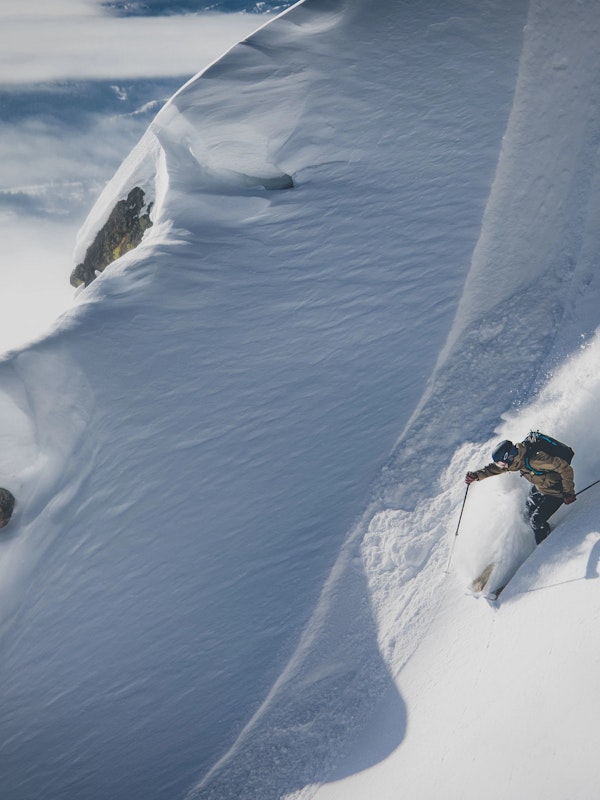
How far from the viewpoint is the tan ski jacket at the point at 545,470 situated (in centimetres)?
443

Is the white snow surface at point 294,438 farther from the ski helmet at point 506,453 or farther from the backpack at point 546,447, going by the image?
the ski helmet at point 506,453

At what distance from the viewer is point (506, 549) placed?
4.84 meters

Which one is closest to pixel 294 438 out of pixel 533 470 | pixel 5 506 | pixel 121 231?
pixel 533 470

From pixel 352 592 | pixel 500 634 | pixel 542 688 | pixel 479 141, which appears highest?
pixel 479 141

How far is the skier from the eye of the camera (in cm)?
532

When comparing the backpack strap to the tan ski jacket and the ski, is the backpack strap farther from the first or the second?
the ski

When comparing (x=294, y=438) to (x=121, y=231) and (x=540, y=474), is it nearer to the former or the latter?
(x=540, y=474)

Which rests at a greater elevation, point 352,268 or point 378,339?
point 352,268

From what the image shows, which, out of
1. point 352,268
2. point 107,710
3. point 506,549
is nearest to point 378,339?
point 352,268

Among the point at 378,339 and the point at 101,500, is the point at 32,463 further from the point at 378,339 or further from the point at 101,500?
the point at 378,339

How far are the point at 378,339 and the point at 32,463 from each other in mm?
3774

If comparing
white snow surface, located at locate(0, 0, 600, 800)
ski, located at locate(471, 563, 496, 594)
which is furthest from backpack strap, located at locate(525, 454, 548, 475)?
ski, located at locate(471, 563, 496, 594)

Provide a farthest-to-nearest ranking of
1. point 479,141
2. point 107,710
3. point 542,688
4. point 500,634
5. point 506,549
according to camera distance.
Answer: point 479,141 → point 107,710 → point 506,549 → point 500,634 → point 542,688

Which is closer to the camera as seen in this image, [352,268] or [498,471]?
[498,471]
